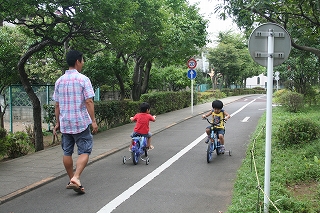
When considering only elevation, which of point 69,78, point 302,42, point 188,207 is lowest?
point 188,207

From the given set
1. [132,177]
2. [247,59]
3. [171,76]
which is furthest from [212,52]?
[132,177]

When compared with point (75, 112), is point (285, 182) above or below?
below

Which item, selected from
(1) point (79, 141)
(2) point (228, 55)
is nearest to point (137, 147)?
(1) point (79, 141)

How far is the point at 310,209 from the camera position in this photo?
4457 millimetres

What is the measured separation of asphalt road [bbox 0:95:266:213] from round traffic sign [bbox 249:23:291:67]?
213 cm

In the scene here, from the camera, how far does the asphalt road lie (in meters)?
4.96

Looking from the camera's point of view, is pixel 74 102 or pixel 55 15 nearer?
pixel 74 102

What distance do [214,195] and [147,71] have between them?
51.9 feet

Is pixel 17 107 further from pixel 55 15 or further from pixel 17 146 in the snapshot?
pixel 55 15

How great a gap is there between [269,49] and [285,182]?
2399 millimetres

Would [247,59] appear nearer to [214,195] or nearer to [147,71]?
[147,71]

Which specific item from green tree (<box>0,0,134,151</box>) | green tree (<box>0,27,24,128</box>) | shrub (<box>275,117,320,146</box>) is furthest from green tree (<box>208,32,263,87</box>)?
shrub (<box>275,117,320,146</box>)

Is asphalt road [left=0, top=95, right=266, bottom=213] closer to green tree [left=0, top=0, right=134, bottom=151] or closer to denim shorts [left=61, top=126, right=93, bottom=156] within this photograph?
denim shorts [left=61, top=126, right=93, bottom=156]

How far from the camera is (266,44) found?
15.1ft
